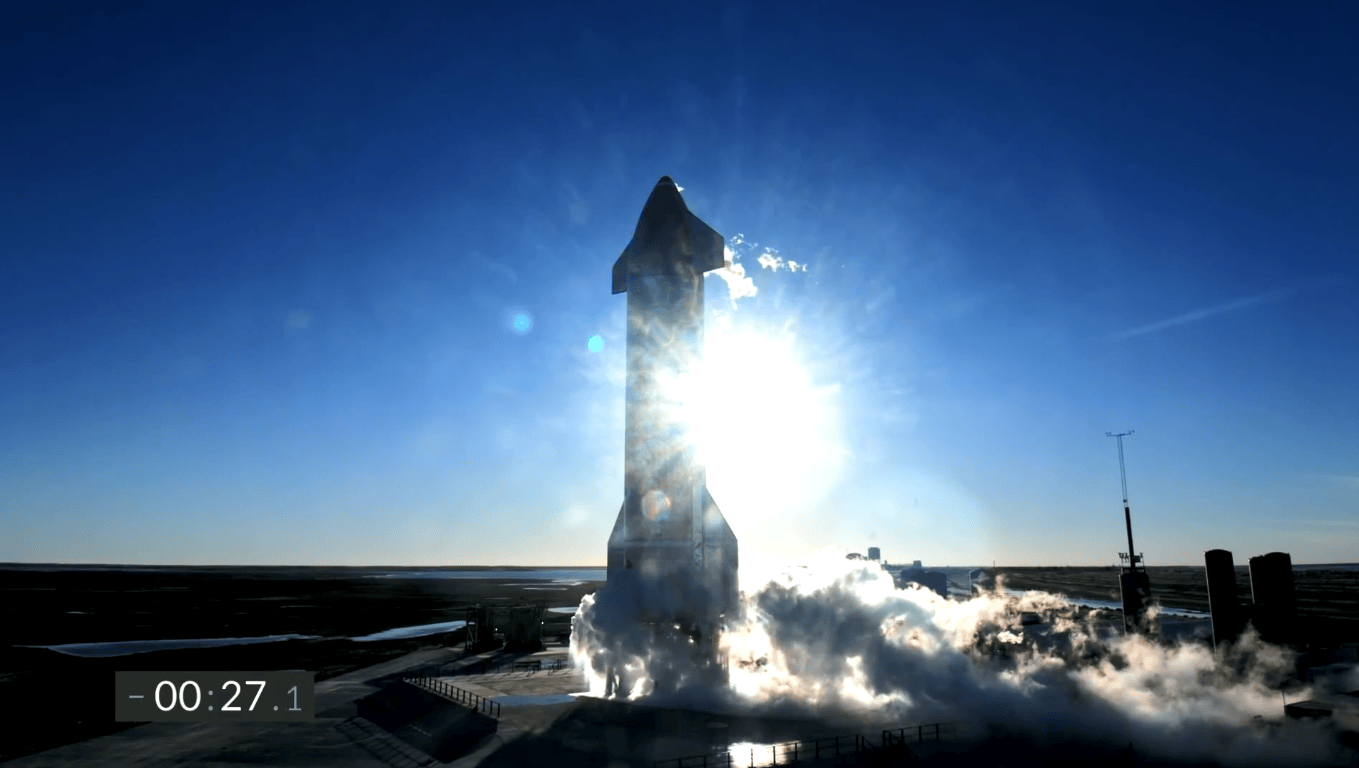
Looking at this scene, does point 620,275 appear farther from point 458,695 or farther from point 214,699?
point 214,699

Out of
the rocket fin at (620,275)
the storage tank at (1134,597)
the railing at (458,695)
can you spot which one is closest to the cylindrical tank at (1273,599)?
the storage tank at (1134,597)

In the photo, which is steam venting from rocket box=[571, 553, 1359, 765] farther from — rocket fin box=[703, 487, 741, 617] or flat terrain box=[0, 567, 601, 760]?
flat terrain box=[0, 567, 601, 760]

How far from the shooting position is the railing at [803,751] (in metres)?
29.7

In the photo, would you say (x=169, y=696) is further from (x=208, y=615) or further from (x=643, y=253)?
(x=208, y=615)

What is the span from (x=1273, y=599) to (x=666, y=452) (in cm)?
4295

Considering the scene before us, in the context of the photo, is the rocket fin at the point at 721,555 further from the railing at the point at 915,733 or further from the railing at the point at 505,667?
the railing at the point at 505,667

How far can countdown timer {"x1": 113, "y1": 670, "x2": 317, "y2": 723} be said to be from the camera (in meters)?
40.6

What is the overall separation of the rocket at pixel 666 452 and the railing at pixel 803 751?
11456 mm

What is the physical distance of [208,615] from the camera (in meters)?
116

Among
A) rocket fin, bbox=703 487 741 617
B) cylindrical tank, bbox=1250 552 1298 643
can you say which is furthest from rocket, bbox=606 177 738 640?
cylindrical tank, bbox=1250 552 1298 643

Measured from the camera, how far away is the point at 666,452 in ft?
147

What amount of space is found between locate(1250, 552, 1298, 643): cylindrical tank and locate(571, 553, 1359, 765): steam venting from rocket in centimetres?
257

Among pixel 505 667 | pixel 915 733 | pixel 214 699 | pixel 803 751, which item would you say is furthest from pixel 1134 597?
pixel 214 699

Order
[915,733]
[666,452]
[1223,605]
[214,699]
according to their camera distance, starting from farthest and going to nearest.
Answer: [1223,605] → [666,452] → [214,699] → [915,733]
